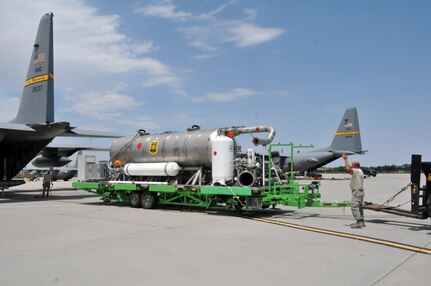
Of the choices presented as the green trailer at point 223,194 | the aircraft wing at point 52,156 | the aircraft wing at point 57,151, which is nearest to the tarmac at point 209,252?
the green trailer at point 223,194

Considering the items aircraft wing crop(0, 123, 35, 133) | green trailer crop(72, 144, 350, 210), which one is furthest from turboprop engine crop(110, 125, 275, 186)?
aircraft wing crop(0, 123, 35, 133)

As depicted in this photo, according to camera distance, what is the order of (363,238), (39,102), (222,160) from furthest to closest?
(39,102)
(222,160)
(363,238)

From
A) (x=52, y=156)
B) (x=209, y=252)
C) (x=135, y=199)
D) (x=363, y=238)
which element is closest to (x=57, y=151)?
(x=52, y=156)

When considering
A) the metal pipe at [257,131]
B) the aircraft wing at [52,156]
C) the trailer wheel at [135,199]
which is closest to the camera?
the metal pipe at [257,131]

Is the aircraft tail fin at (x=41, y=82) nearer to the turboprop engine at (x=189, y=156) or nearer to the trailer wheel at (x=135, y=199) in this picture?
the turboprop engine at (x=189, y=156)

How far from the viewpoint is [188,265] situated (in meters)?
6.48

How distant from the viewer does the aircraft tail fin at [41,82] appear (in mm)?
20828

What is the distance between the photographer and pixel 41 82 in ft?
69.2

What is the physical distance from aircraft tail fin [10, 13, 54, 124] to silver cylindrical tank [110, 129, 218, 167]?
5.35 meters

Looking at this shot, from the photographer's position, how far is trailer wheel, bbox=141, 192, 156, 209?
1587 cm

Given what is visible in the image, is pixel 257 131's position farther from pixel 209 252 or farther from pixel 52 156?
pixel 52 156

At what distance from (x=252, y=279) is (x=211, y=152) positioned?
8.97 metres

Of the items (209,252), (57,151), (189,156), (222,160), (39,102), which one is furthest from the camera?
(57,151)

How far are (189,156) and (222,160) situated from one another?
1.84m
